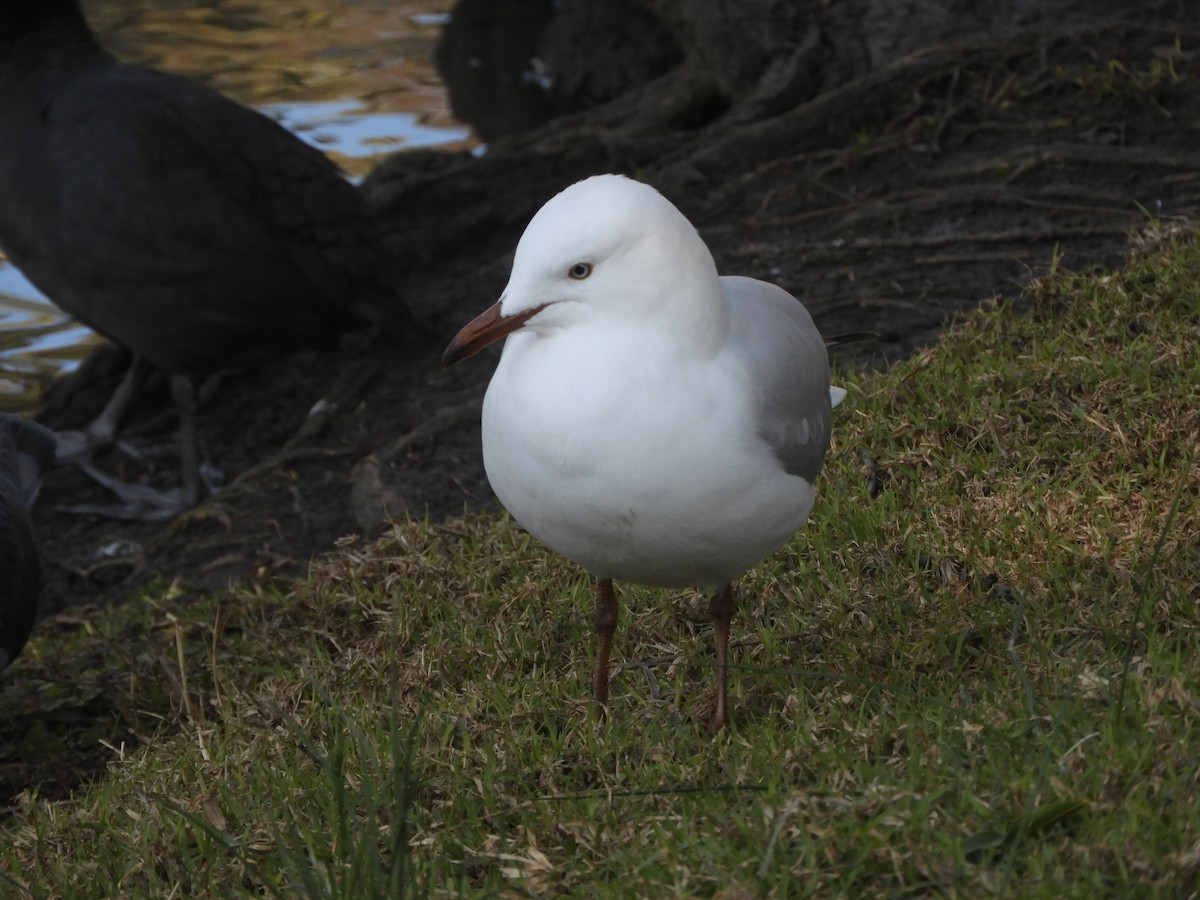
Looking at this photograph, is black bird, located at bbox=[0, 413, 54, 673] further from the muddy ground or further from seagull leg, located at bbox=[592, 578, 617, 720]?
seagull leg, located at bbox=[592, 578, 617, 720]

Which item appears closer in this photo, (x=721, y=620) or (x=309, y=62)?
(x=721, y=620)

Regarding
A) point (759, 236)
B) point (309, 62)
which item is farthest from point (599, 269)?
point (309, 62)

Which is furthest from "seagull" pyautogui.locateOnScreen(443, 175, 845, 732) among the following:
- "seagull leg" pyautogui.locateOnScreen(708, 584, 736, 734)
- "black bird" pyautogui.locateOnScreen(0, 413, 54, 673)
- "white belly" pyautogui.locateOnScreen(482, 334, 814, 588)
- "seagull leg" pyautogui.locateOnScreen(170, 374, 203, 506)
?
"seagull leg" pyautogui.locateOnScreen(170, 374, 203, 506)

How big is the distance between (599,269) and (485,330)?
0.90ft

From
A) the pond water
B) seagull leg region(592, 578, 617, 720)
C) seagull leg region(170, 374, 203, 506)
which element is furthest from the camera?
the pond water

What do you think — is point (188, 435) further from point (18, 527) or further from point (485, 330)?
point (485, 330)

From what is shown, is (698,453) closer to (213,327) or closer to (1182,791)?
(1182,791)

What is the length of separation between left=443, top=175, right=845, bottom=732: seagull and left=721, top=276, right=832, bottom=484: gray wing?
1 centimetres

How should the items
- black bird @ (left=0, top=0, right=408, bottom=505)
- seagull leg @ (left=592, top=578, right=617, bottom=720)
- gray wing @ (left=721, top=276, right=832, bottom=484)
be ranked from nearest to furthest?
gray wing @ (left=721, top=276, right=832, bottom=484) < seagull leg @ (left=592, top=578, right=617, bottom=720) < black bird @ (left=0, top=0, right=408, bottom=505)

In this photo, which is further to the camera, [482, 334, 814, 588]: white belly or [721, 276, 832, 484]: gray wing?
[721, 276, 832, 484]: gray wing

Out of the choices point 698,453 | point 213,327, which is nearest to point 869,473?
point 698,453

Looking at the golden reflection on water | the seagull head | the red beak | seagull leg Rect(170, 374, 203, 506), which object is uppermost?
the seagull head

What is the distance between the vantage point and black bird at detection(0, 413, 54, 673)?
4879 mm

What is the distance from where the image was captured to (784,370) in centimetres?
341
